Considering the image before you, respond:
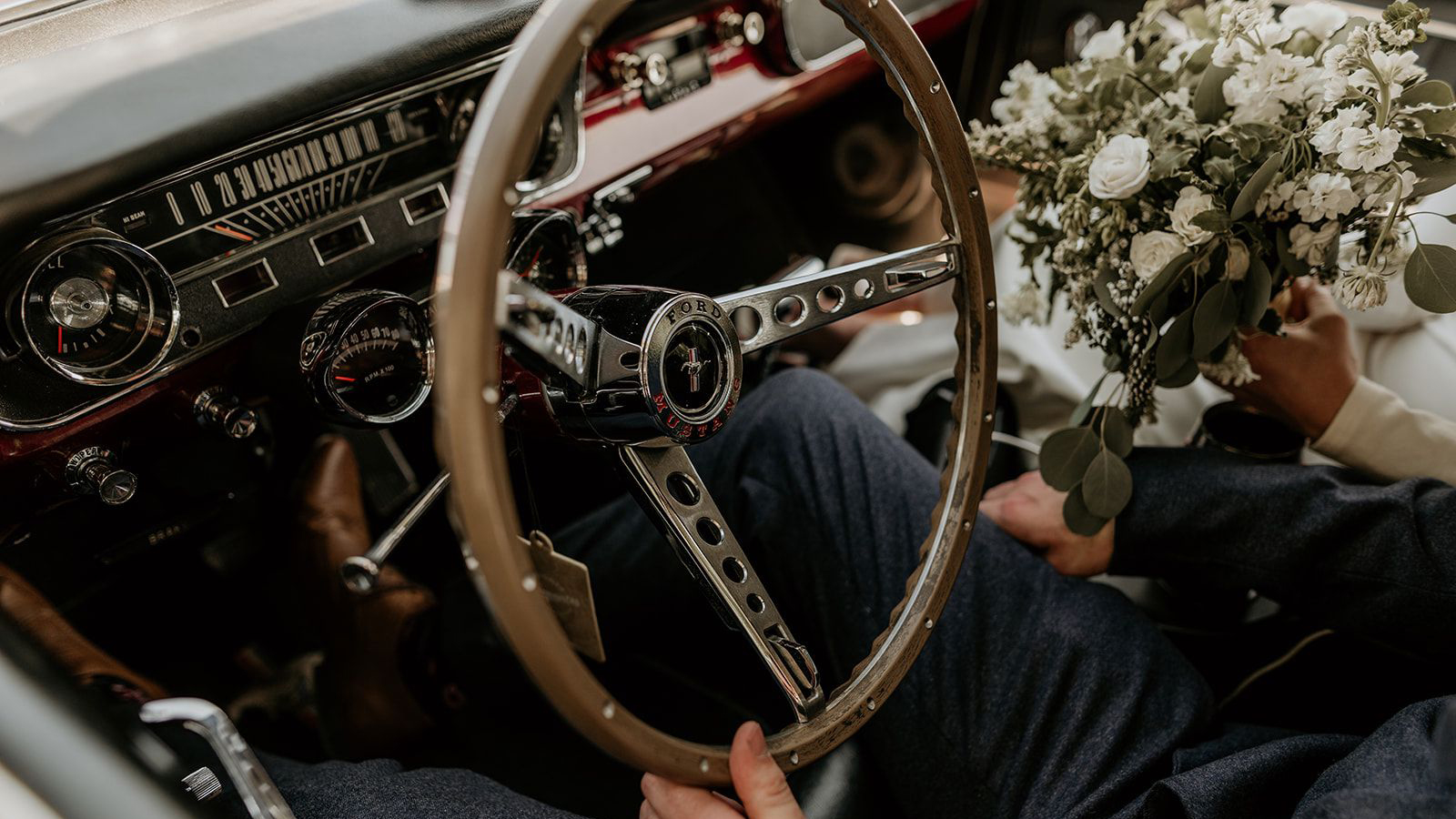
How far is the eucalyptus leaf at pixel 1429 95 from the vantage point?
2.47 feet

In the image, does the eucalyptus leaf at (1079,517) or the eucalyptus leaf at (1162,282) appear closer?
the eucalyptus leaf at (1162,282)

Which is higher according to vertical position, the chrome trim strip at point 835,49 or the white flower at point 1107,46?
the chrome trim strip at point 835,49

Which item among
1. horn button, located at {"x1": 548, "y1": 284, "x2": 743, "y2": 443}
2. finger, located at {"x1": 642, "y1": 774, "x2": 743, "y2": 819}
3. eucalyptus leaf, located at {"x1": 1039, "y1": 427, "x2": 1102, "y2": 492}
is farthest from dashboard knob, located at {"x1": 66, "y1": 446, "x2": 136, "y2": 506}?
eucalyptus leaf, located at {"x1": 1039, "y1": 427, "x2": 1102, "y2": 492}

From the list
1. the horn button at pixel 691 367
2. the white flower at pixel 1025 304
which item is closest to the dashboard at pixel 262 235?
the horn button at pixel 691 367

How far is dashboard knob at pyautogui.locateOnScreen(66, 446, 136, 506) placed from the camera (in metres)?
0.78

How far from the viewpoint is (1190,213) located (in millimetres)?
792

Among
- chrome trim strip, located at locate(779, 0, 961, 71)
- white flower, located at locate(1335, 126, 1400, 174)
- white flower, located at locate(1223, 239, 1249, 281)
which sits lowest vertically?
white flower, located at locate(1223, 239, 1249, 281)

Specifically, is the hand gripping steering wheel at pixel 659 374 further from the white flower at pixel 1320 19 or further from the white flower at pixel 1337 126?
the white flower at pixel 1320 19

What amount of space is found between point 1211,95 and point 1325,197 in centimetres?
16

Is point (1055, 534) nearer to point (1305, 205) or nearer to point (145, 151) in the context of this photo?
point (1305, 205)

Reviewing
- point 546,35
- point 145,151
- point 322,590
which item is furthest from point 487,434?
point 322,590

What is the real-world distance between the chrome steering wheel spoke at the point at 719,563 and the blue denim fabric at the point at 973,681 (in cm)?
20

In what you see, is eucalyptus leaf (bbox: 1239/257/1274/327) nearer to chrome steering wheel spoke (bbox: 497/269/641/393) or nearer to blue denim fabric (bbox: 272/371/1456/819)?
blue denim fabric (bbox: 272/371/1456/819)

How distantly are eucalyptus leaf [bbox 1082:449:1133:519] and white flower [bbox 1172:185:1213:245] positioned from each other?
9.2 inches
